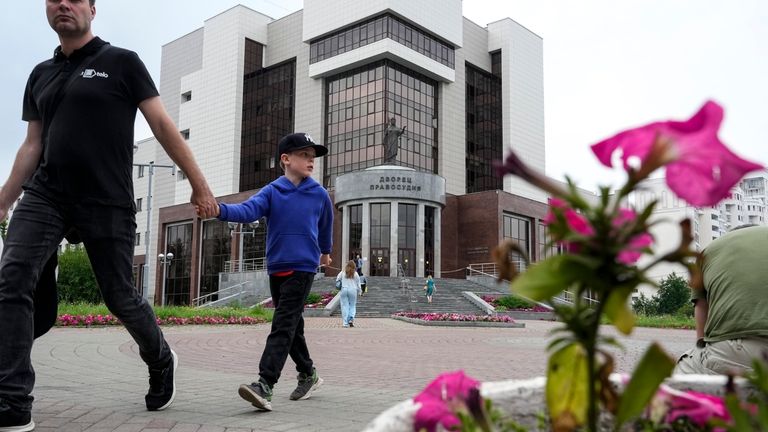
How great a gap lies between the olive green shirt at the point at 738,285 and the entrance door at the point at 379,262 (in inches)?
1612

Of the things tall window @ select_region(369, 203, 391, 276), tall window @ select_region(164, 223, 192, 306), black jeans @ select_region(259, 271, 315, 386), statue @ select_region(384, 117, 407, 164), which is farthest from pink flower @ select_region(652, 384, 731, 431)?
tall window @ select_region(164, 223, 192, 306)

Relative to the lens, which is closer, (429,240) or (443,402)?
(443,402)

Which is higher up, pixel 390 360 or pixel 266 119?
pixel 266 119

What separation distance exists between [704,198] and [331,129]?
53.2 meters

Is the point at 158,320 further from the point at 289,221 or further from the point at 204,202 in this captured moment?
the point at 204,202

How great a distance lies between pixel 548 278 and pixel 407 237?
1729 inches

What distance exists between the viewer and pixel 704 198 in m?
0.62

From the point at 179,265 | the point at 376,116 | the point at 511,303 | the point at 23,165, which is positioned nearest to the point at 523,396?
the point at 23,165

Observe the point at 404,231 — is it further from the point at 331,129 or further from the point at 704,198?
the point at 704,198

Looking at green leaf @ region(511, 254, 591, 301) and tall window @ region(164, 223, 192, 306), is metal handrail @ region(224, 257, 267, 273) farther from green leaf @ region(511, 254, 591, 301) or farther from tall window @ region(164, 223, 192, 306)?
green leaf @ region(511, 254, 591, 301)

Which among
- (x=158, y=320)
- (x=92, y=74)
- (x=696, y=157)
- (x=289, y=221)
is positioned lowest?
(x=158, y=320)

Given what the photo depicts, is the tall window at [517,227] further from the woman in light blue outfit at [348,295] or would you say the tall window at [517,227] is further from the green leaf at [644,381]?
the green leaf at [644,381]

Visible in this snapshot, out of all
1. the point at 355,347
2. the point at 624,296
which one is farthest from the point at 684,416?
the point at 355,347

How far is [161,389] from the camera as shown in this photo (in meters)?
4.13
